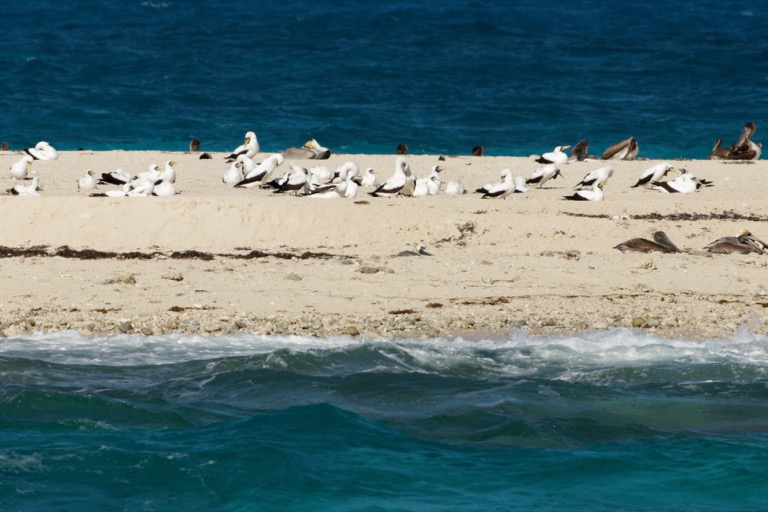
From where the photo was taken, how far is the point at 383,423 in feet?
28.0

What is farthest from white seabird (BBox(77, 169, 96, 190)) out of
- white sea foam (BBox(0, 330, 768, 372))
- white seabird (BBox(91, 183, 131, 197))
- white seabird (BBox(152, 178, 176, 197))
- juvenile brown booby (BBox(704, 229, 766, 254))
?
juvenile brown booby (BBox(704, 229, 766, 254))

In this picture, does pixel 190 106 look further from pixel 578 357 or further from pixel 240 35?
pixel 578 357

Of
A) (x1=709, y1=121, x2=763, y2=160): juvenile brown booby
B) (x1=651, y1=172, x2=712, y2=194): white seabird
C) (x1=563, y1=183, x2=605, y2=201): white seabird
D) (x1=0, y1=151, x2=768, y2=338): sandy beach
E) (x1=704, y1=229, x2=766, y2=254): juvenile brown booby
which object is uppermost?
(x1=709, y1=121, x2=763, y2=160): juvenile brown booby

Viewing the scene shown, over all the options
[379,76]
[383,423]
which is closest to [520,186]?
[383,423]

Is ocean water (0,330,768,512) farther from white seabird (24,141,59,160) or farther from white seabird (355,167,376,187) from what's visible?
white seabird (24,141,59,160)

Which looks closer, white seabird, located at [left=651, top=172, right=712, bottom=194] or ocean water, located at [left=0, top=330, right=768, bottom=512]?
ocean water, located at [left=0, top=330, right=768, bottom=512]

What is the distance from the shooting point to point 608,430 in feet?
27.9

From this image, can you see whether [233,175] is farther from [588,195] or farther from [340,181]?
[588,195]

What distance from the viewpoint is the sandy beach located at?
10844 millimetres

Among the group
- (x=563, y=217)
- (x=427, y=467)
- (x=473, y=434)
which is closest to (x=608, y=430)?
(x=473, y=434)

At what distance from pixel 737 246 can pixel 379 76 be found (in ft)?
80.6

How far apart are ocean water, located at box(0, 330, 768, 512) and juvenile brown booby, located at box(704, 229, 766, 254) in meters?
3.00

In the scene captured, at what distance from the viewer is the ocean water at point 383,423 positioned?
7430 millimetres

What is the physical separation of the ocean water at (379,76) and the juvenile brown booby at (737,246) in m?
13.6
